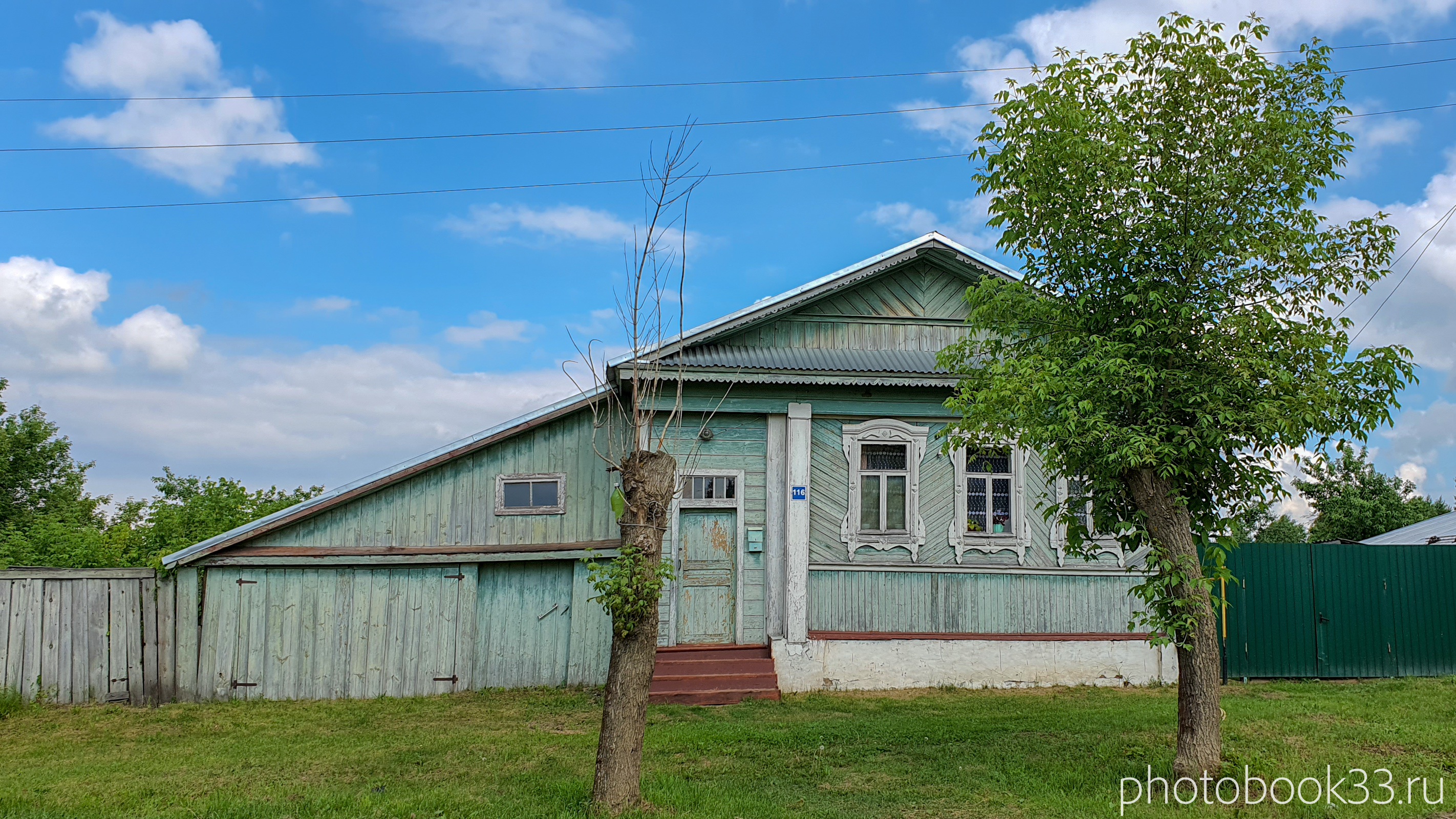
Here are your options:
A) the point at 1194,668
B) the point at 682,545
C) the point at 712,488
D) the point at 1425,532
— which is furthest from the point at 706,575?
the point at 1425,532

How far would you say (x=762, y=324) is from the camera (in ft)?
40.4

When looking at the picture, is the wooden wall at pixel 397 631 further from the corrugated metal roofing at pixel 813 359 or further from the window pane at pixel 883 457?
the window pane at pixel 883 457

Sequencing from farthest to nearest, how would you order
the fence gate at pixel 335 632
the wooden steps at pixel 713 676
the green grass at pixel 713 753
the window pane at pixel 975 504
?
the window pane at pixel 975 504
the fence gate at pixel 335 632
the wooden steps at pixel 713 676
the green grass at pixel 713 753

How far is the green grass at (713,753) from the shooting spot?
665 centimetres

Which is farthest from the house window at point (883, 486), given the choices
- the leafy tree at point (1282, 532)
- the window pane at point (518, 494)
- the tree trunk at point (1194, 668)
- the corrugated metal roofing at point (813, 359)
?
the leafy tree at point (1282, 532)

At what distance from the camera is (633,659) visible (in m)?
6.48

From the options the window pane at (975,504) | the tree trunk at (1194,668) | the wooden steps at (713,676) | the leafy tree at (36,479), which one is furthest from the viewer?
the leafy tree at (36,479)

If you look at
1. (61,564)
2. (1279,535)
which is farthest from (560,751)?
(1279,535)

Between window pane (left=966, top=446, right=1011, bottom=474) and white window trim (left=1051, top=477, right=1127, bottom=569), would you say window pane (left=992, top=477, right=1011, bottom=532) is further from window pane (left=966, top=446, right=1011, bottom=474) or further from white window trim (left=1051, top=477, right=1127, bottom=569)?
white window trim (left=1051, top=477, right=1127, bottom=569)

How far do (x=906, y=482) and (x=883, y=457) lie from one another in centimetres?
45

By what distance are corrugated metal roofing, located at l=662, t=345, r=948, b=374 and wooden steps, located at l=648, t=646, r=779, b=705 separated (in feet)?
11.7

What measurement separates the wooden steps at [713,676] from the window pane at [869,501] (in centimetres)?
209

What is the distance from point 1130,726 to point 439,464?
8.56m

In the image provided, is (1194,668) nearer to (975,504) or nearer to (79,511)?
(975,504)
